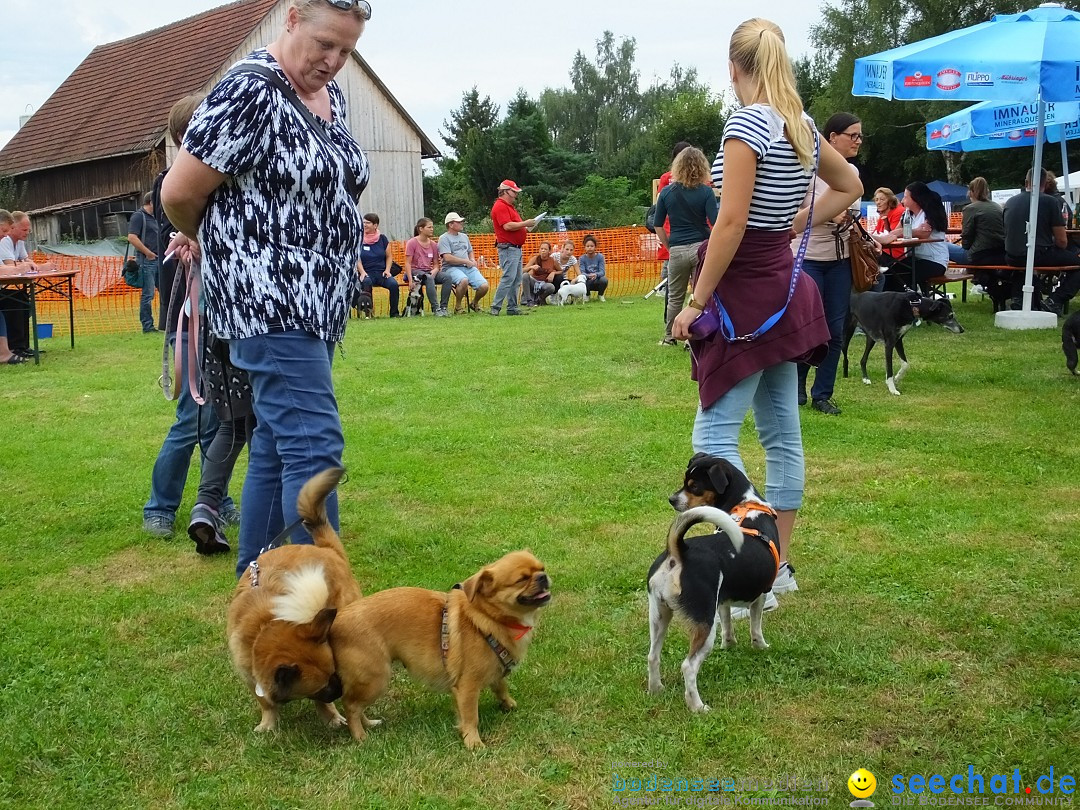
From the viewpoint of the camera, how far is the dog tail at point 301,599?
110 inches

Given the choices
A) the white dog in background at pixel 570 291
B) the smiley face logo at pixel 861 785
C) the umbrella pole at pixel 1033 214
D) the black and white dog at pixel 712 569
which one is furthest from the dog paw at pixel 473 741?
the white dog in background at pixel 570 291

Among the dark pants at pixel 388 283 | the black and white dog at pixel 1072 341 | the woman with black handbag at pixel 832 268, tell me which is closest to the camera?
the woman with black handbag at pixel 832 268

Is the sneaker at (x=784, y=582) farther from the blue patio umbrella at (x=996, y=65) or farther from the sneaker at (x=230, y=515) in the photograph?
the blue patio umbrella at (x=996, y=65)

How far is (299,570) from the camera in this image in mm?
2924

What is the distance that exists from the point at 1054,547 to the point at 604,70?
68.6 meters

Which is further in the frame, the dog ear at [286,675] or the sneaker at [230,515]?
the sneaker at [230,515]

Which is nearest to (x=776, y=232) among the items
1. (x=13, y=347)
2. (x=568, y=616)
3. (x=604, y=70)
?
(x=568, y=616)

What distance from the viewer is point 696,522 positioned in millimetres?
2996

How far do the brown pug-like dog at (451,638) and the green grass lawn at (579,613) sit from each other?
0.15 m

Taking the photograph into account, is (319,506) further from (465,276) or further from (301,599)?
(465,276)

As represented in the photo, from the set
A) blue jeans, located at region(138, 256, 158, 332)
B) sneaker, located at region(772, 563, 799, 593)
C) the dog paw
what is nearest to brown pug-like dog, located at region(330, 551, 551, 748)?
the dog paw

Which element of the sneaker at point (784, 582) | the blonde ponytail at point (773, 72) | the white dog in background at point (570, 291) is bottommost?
the sneaker at point (784, 582)

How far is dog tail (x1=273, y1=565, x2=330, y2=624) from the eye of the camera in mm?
2793

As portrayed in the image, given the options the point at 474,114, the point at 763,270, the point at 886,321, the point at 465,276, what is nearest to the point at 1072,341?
the point at 886,321
